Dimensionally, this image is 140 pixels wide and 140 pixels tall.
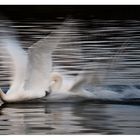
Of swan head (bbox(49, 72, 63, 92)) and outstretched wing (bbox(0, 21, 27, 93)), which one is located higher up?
outstretched wing (bbox(0, 21, 27, 93))

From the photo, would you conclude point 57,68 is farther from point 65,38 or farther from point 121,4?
point 121,4

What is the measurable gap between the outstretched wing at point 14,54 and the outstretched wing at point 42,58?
0.11ft

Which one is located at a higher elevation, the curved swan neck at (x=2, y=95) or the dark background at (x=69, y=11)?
the dark background at (x=69, y=11)

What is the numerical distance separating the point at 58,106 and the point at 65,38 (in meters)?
0.33

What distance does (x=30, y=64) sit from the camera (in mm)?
2254

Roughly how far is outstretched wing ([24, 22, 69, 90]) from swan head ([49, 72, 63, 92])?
0.02 m

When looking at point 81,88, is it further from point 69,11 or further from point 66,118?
point 69,11

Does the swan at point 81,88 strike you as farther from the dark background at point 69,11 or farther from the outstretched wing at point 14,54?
the dark background at point 69,11

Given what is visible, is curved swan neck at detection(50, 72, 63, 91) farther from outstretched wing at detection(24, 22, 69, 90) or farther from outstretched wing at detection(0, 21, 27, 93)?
outstretched wing at detection(0, 21, 27, 93)

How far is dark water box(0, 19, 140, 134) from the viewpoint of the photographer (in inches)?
87.8

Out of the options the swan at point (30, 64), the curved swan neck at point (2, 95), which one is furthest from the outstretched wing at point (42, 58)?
the curved swan neck at point (2, 95)

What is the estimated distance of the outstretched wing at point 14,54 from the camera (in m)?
2.24

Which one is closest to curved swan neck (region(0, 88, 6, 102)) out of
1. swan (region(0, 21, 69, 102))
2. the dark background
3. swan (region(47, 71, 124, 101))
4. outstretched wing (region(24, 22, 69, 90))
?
swan (region(0, 21, 69, 102))

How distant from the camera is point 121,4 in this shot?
7.26 ft
